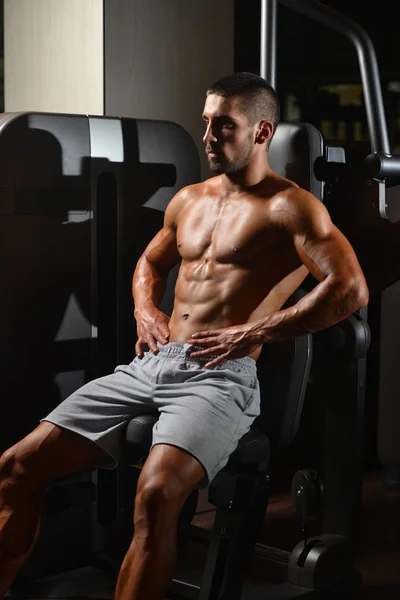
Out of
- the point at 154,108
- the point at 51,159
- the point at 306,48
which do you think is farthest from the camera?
the point at 306,48

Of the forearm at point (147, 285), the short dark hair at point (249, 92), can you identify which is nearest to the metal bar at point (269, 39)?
the short dark hair at point (249, 92)

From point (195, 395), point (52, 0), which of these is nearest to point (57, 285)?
point (195, 395)

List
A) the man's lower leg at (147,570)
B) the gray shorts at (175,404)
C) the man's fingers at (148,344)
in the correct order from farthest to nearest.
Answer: the man's fingers at (148,344) → the gray shorts at (175,404) → the man's lower leg at (147,570)

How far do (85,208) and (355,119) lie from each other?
1.60 meters

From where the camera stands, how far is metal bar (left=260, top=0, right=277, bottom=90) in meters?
2.67

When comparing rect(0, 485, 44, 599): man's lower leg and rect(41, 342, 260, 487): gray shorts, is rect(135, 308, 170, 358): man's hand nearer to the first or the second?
rect(41, 342, 260, 487): gray shorts

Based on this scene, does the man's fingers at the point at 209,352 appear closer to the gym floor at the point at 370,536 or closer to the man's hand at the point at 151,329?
the man's hand at the point at 151,329

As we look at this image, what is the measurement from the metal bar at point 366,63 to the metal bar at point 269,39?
5 centimetres

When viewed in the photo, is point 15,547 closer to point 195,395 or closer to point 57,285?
point 195,395

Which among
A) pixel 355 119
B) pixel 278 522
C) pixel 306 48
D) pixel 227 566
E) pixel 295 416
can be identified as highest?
pixel 306 48

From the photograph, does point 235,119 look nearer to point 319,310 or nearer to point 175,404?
point 319,310

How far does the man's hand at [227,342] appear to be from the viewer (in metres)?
2.27

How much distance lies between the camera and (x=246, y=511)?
231 centimetres

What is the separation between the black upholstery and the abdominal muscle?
0.11 m
